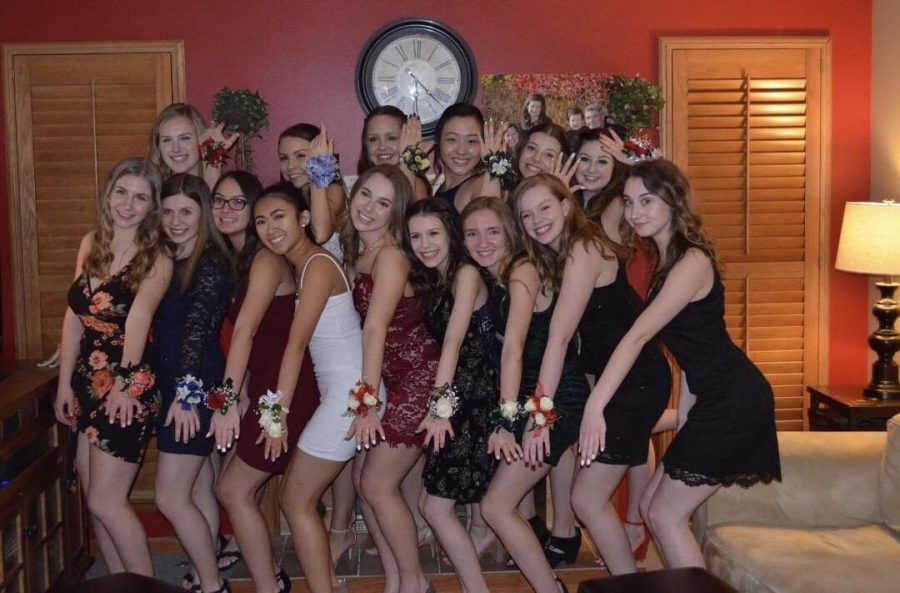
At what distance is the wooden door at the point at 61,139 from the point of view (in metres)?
4.77

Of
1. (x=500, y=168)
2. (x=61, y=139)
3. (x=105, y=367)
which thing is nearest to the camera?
(x=105, y=367)

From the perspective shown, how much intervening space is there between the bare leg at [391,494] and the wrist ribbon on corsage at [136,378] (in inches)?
34.0

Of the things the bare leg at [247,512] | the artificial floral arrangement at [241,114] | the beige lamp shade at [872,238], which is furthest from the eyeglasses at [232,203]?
the beige lamp shade at [872,238]

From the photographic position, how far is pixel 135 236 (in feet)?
12.1

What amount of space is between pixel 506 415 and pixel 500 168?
1075 millimetres

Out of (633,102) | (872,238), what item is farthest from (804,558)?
(633,102)

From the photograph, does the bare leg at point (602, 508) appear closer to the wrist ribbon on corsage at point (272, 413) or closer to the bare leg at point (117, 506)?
the wrist ribbon on corsage at point (272, 413)

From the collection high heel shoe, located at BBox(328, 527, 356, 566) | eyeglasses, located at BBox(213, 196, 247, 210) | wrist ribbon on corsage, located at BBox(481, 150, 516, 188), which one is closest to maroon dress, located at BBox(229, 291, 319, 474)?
eyeglasses, located at BBox(213, 196, 247, 210)

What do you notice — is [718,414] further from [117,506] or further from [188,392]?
[117,506]

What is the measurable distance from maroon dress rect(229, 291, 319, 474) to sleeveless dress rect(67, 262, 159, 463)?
38cm

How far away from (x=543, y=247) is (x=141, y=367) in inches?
61.2

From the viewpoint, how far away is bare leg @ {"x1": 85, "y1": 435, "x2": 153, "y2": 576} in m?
3.63

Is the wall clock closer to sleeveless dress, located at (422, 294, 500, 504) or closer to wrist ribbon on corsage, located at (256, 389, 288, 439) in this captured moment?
sleeveless dress, located at (422, 294, 500, 504)

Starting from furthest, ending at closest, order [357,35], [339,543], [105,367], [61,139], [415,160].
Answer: [357,35] → [61,139] → [339,543] → [415,160] → [105,367]
